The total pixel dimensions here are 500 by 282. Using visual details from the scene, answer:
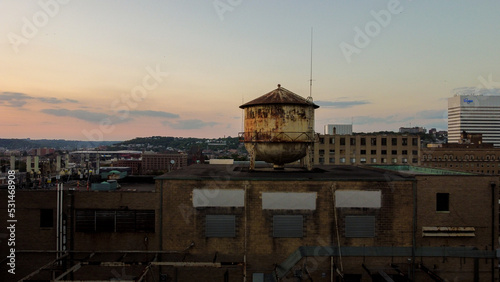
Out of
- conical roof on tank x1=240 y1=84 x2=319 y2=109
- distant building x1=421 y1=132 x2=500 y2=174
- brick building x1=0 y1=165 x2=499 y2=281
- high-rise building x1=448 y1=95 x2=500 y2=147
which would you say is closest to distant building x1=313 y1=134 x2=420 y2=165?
distant building x1=421 y1=132 x2=500 y2=174

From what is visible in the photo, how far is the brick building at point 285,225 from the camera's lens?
17.7 metres

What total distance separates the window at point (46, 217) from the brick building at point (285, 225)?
109 cm

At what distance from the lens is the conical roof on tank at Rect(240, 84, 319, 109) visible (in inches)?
805

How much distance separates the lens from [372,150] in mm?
84375

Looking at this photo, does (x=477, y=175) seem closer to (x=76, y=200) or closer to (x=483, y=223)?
(x=483, y=223)

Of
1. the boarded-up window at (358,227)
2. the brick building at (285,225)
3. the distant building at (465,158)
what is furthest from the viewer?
the distant building at (465,158)

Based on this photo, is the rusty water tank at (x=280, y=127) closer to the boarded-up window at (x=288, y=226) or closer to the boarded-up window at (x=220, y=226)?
the boarded-up window at (x=288, y=226)

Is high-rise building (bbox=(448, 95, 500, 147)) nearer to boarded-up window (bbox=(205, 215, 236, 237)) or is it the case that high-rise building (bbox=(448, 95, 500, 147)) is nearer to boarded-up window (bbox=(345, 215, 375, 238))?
boarded-up window (bbox=(345, 215, 375, 238))

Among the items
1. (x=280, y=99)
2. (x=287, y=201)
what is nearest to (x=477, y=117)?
(x=280, y=99)

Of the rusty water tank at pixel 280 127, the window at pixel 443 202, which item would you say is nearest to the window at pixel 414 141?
the window at pixel 443 202

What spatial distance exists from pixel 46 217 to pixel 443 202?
23.4 metres

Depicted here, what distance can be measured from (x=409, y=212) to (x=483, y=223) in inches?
171

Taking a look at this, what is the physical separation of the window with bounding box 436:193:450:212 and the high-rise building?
19441 cm

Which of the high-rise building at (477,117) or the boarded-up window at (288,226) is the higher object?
the high-rise building at (477,117)
